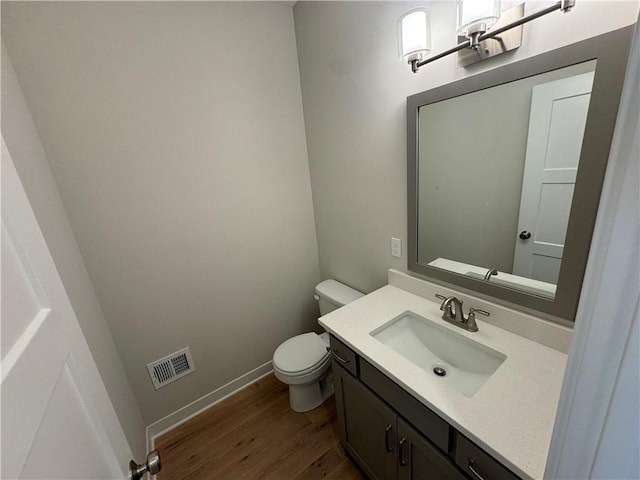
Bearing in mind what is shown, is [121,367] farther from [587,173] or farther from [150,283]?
[587,173]

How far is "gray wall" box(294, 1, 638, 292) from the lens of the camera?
1033mm

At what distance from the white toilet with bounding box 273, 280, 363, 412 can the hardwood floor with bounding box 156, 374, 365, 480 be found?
0.09 meters

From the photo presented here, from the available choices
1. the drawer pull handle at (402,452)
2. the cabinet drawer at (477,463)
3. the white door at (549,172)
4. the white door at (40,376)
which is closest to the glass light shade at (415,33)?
the white door at (549,172)

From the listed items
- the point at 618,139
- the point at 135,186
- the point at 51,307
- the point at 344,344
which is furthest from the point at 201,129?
the point at 618,139

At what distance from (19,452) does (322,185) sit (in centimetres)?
184

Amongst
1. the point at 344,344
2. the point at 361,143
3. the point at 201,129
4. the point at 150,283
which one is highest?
the point at 201,129

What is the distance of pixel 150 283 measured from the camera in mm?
1583

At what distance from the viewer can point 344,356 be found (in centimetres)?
124

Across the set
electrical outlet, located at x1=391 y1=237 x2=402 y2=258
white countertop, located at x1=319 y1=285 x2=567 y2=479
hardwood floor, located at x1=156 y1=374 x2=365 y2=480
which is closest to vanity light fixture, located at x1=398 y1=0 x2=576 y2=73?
electrical outlet, located at x1=391 y1=237 x2=402 y2=258

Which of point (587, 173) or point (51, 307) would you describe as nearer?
point (51, 307)

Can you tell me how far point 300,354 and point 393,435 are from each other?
82cm

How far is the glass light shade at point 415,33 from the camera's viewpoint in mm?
1024

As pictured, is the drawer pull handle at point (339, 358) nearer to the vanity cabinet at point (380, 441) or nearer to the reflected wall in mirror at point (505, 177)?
the vanity cabinet at point (380, 441)

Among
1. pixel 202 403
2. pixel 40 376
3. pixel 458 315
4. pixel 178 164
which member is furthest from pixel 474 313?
pixel 202 403
